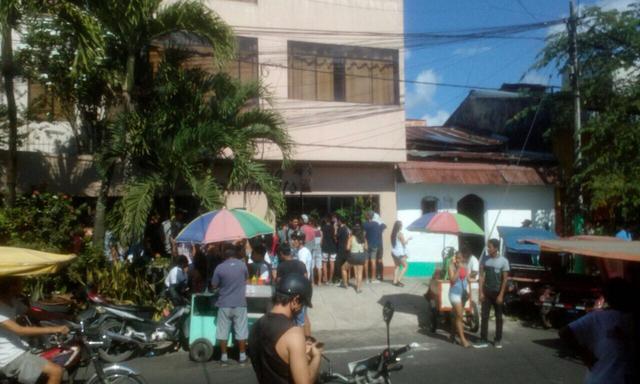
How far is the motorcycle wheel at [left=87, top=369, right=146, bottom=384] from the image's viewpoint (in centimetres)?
613

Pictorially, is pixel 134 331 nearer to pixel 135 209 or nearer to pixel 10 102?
pixel 135 209

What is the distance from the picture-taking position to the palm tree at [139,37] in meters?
10.8

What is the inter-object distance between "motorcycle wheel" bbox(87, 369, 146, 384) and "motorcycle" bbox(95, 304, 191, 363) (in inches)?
91.4

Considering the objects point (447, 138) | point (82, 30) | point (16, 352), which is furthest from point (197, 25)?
point (447, 138)

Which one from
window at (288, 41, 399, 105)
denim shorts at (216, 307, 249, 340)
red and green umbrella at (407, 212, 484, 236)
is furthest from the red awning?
window at (288, 41, 399, 105)

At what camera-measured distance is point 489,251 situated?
9852mm

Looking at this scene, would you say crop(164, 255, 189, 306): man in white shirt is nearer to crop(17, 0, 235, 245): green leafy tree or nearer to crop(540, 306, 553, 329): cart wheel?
crop(17, 0, 235, 245): green leafy tree

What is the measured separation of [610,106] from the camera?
14906 millimetres

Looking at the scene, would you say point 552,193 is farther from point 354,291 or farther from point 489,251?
point 489,251

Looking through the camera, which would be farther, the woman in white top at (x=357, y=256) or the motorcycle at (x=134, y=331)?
the woman in white top at (x=357, y=256)

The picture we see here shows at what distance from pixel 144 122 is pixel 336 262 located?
20.2ft

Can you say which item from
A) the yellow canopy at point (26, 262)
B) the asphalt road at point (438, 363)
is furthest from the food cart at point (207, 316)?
the yellow canopy at point (26, 262)

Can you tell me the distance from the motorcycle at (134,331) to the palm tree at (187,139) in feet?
6.59

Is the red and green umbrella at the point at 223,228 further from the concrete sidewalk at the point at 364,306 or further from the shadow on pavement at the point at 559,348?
the shadow on pavement at the point at 559,348
